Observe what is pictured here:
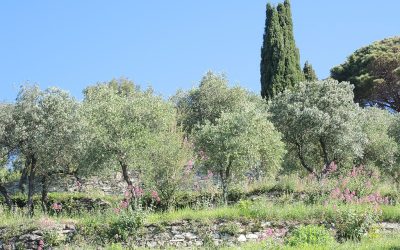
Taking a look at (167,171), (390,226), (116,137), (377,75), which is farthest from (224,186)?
(377,75)

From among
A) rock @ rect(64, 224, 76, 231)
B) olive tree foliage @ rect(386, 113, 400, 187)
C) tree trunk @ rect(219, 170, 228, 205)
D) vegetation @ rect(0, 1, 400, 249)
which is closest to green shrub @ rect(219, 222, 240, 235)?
vegetation @ rect(0, 1, 400, 249)

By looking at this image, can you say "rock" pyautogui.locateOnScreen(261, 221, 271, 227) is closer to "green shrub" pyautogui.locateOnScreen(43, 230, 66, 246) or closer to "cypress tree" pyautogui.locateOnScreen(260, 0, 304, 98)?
"green shrub" pyautogui.locateOnScreen(43, 230, 66, 246)

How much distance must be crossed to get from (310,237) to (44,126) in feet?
46.1

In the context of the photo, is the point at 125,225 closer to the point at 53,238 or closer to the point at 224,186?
the point at 53,238

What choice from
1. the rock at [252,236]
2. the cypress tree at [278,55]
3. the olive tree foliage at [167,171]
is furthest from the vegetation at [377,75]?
the rock at [252,236]

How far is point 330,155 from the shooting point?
104 feet

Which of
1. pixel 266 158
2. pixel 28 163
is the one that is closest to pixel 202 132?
pixel 266 158

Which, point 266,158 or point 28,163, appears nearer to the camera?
point 28,163

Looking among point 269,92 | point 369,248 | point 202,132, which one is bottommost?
point 369,248

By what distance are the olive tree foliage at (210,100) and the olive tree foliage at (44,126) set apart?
16126 millimetres

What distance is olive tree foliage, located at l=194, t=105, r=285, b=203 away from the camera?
83.0 ft

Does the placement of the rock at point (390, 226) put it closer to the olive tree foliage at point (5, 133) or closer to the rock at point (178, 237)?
the rock at point (178, 237)

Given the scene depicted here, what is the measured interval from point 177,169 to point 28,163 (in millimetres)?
7755

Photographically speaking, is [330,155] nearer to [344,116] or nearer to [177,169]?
[344,116]
